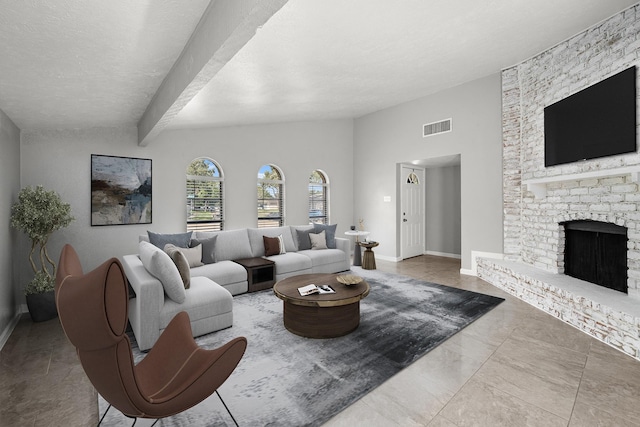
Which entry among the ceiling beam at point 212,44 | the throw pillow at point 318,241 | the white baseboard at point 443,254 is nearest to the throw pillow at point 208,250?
the throw pillow at point 318,241

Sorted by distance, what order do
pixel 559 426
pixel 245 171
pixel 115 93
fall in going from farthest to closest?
pixel 245 171, pixel 115 93, pixel 559 426

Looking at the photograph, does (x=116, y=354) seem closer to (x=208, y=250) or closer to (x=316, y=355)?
(x=316, y=355)

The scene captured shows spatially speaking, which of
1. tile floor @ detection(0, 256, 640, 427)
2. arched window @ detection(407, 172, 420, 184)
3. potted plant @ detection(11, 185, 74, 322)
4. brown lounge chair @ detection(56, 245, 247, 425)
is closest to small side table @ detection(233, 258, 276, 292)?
tile floor @ detection(0, 256, 640, 427)

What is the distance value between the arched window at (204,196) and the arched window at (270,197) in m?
0.87

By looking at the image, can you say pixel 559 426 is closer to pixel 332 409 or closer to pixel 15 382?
pixel 332 409

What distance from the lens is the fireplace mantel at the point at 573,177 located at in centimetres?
315

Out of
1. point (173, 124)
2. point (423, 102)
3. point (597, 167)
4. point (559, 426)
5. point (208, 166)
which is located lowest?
point (559, 426)

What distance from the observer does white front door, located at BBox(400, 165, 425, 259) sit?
731cm

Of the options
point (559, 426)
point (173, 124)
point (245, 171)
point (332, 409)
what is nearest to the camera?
point (559, 426)

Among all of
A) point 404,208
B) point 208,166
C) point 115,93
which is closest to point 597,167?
point 404,208

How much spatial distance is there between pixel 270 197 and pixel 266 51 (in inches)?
145

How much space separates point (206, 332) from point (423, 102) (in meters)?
5.89

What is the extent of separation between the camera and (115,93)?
312cm

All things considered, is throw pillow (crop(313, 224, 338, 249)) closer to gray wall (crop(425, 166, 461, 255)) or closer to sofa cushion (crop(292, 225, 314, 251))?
sofa cushion (crop(292, 225, 314, 251))
